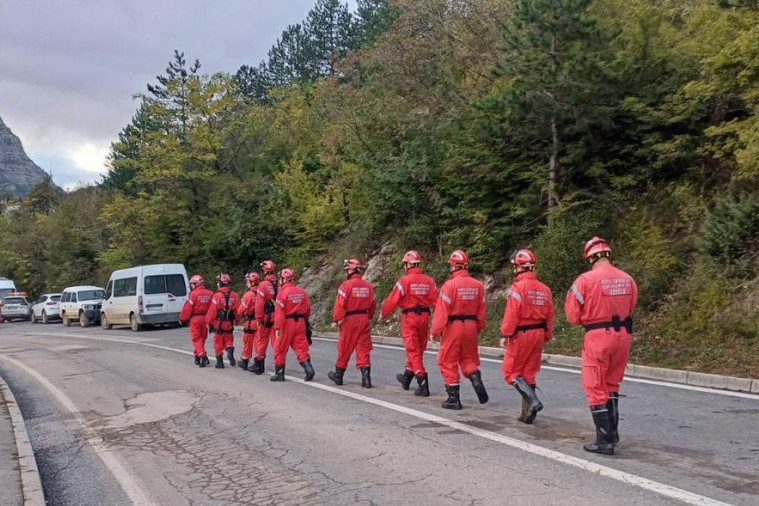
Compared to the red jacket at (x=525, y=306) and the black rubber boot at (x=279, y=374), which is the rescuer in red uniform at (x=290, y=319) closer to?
the black rubber boot at (x=279, y=374)

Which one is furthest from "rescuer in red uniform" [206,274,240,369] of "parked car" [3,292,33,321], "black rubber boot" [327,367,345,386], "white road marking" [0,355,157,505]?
"parked car" [3,292,33,321]

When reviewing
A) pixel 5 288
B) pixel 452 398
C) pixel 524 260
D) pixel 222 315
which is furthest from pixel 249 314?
pixel 5 288

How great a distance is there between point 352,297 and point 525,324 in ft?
11.1

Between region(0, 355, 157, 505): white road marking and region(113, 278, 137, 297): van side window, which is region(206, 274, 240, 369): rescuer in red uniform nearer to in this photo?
region(0, 355, 157, 505): white road marking

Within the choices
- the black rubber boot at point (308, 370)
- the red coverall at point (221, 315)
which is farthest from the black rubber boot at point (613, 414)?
the red coverall at point (221, 315)

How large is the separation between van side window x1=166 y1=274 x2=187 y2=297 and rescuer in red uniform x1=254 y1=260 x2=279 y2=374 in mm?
14640

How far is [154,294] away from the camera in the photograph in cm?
2591

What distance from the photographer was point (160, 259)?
37438 millimetres

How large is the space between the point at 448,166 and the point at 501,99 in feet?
10.9

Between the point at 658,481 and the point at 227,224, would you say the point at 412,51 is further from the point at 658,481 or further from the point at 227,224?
the point at 658,481

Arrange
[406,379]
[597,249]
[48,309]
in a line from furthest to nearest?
[48,309], [406,379], [597,249]

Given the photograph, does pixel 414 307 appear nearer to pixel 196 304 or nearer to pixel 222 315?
pixel 222 315

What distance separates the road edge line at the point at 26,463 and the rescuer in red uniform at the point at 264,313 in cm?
387

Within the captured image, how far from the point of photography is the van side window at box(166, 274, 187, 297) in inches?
1029
